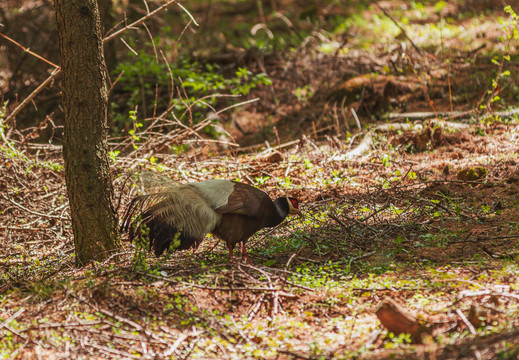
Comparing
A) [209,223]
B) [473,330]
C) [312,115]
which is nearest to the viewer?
[473,330]

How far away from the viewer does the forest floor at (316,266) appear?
320cm

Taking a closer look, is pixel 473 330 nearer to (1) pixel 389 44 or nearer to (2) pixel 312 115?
(2) pixel 312 115

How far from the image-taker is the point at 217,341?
3324 mm

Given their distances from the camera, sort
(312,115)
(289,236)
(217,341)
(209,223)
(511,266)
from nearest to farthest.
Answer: (217,341)
(511,266)
(209,223)
(289,236)
(312,115)

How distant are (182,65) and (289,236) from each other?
6.64 metres

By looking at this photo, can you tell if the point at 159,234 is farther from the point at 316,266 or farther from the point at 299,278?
the point at 316,266

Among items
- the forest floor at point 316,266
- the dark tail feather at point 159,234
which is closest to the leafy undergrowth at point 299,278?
the forest floor at point 316,266

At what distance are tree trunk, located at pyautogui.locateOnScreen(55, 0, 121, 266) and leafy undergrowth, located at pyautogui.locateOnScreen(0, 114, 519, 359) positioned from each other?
242 mm

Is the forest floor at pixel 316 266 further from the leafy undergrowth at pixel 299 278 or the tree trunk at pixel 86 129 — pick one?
the tree trunk at pixel 86 129

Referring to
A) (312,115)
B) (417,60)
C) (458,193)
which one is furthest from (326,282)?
(417,60)

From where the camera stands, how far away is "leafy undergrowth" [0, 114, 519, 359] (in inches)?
126

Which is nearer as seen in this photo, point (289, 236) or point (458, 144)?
point (289, 236)

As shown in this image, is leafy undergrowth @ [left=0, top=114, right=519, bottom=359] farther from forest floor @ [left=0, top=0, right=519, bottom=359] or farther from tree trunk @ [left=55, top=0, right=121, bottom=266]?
tree trunk @ [left=55, top=0, right=121, bottom=266]

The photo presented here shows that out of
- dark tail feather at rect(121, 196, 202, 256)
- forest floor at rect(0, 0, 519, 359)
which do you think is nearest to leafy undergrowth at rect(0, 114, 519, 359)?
forest floor at rect(0, 0, 519, 359)
